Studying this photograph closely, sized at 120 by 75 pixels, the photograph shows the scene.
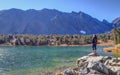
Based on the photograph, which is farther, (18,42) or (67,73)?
(18,42)

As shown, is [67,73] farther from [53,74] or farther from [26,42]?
[26,42]

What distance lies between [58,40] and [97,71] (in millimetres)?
168536

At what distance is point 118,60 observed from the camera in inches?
1582

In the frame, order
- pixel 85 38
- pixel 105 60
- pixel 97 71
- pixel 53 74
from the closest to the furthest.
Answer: pixel 97 71 → pixel 53 74 → pixel 105 60 → pixel 85 38

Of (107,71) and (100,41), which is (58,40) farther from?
(107,71)

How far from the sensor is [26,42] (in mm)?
198625

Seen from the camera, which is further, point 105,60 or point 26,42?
point 26,42

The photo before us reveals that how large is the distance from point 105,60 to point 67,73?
41.1 feet

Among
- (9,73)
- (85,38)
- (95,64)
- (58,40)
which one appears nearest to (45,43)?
(58,40)

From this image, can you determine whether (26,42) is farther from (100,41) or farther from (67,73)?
(67,73)

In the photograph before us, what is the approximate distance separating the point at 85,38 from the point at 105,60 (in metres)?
149

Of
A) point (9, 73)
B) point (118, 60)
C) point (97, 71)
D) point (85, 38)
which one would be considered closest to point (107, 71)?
point (97, 71)

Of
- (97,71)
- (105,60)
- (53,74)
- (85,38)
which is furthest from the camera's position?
(85,38)

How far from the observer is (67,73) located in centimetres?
3162
